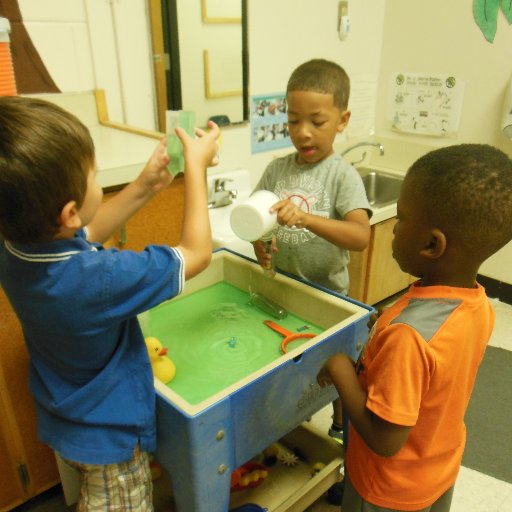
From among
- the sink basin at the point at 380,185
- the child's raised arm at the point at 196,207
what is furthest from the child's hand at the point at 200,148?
the sink basin at the point at 380,185

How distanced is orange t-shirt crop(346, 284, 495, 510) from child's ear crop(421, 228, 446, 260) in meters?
0.06

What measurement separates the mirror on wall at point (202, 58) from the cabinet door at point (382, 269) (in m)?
0.77

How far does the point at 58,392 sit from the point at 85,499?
0.24 metres

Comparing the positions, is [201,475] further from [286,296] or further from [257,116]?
[257,116]

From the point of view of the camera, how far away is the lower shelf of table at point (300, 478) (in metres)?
1.19

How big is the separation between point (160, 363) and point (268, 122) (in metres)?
1.35

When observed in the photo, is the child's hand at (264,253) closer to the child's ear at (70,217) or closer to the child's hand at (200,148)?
the child's hand at (200,148)

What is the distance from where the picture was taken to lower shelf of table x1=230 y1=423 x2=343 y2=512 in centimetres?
119

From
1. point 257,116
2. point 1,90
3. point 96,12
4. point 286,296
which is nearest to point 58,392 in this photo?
point 286,296

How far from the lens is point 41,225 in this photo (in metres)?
0.66

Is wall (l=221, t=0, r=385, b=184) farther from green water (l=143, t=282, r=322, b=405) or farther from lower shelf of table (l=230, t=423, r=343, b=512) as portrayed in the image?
lower shelf of table (l=230, t=423, r=343, b=512)

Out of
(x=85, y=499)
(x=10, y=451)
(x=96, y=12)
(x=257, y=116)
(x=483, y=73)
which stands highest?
(x=96, y=12)

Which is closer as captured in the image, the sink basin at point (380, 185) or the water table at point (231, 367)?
the water table at point (231, 367)

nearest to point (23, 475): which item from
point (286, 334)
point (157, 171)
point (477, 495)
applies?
point (286, 334)
